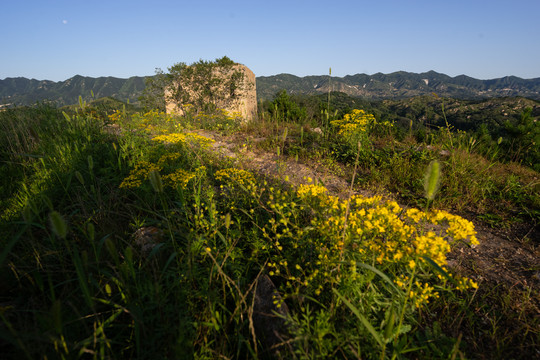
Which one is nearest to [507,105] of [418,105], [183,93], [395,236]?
[418,105]

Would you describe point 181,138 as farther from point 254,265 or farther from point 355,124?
point 355,124

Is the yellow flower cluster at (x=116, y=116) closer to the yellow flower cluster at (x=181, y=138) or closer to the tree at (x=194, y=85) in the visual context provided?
the yellow flower cluster at (x=181, y=138)

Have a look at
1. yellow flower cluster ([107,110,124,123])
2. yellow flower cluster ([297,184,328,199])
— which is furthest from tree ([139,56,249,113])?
yellow flower cluster ([297,184,328,199])

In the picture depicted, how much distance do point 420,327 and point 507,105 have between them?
3899 inches

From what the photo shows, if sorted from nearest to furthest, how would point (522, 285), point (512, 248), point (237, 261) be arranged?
point (237, 261) → point (522, 285) → point (512, 248)

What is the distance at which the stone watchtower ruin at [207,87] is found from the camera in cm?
1481

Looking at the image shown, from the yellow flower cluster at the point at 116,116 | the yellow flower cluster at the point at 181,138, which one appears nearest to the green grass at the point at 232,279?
the yellow flower cluster at the point at 181,138

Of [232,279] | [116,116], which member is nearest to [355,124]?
[232,279]

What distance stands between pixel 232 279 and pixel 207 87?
15.8 meters

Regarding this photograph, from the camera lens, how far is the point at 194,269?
1629 millimetres

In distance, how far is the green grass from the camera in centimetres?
132

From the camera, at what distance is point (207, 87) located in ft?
50.4

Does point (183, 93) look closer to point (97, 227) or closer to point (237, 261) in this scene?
point (97, 227)

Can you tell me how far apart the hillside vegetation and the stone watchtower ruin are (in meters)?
11.4
